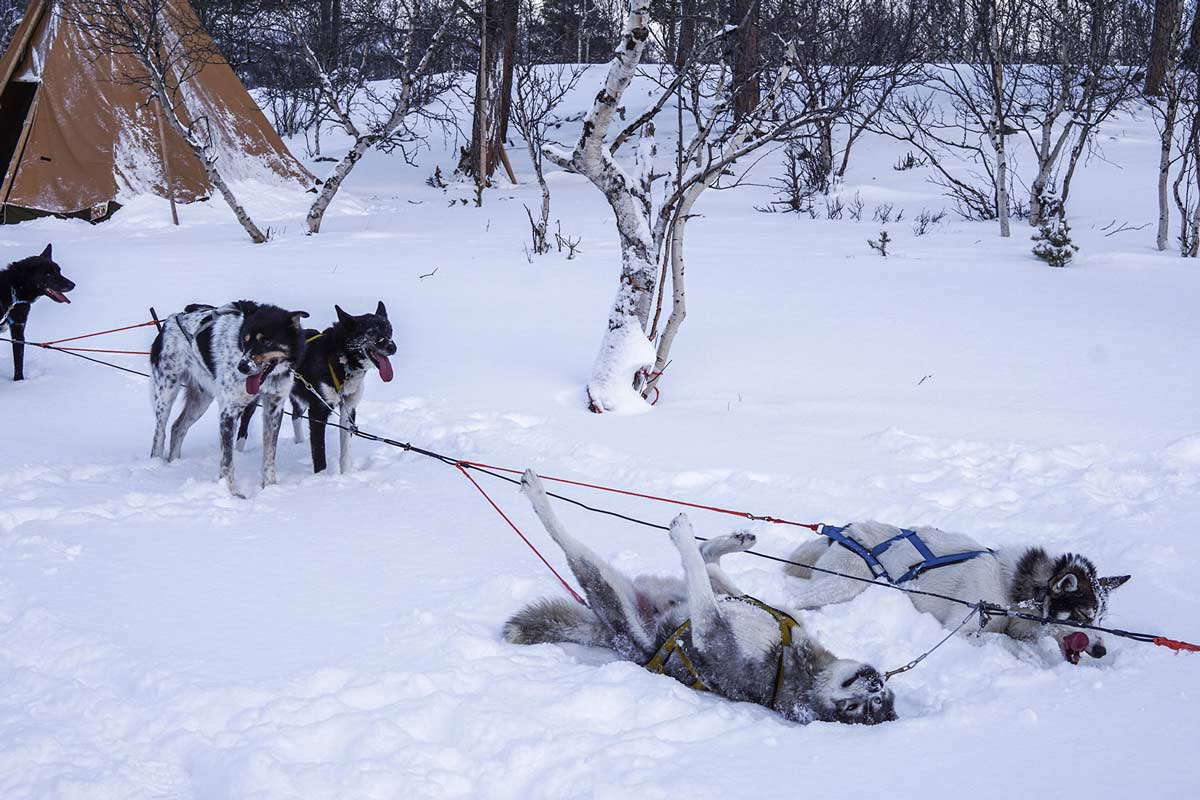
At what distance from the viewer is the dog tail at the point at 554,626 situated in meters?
2.93

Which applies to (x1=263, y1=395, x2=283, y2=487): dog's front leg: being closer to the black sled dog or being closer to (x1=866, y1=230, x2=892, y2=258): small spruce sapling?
the black sled dog

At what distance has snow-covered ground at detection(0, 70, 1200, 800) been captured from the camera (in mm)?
2283

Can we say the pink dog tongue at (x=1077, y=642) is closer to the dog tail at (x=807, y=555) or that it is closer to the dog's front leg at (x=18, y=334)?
the dog tail at (x=807, y=555)

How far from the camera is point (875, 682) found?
2.50 m

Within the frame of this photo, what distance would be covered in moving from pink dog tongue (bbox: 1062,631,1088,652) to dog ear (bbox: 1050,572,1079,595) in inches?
6.8

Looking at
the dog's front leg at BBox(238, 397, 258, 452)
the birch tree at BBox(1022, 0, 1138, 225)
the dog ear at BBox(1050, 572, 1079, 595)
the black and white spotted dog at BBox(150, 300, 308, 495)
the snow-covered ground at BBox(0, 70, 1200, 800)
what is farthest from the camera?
the birch tree at BBox(1022, 0, 1138, 225)

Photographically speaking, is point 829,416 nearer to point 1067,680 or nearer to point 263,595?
point 1067,680

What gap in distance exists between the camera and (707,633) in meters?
2.72

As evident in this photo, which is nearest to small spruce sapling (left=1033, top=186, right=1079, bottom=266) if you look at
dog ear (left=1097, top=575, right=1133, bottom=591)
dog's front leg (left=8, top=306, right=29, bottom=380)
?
dog ear (left=1097, top=575, right=1133, bottom=591)

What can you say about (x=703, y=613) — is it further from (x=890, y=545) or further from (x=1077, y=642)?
(x=1077, y=642)

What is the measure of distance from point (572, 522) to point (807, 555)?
3.42 feet

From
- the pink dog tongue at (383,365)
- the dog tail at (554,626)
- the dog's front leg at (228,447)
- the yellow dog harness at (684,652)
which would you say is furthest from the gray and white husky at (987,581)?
the dog's front leg at (228,447)

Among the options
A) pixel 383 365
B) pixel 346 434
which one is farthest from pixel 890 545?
pixel 346 434

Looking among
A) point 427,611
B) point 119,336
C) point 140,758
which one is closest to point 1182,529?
point 427,611
